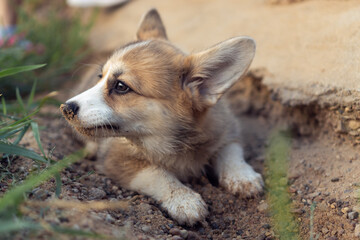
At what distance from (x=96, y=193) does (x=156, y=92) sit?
0.75 metres

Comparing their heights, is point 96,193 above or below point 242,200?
above

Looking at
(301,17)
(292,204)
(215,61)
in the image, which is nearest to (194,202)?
(292,204)

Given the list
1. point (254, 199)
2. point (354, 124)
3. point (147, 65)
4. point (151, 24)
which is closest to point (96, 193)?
point (147, 65)

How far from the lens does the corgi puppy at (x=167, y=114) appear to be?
7.91 feet

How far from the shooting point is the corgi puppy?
95.0 inches

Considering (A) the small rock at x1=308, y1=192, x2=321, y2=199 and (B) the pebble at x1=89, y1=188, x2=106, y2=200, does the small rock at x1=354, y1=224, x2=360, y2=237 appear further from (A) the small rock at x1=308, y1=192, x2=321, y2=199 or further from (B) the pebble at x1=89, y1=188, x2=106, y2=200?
(B) the pebble at x1=89, y1=188, x2=106, y2=200

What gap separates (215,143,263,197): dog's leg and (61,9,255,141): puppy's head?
49 cm

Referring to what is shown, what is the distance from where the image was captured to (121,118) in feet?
8.00

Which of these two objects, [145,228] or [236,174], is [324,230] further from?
[145,228]

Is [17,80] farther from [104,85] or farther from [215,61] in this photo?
[215,61]

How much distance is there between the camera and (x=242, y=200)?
2623 millimetres

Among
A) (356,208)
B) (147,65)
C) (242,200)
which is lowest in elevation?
(242,200)

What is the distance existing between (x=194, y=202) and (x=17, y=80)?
267 centimetres

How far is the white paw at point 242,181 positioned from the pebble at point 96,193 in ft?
2.82
